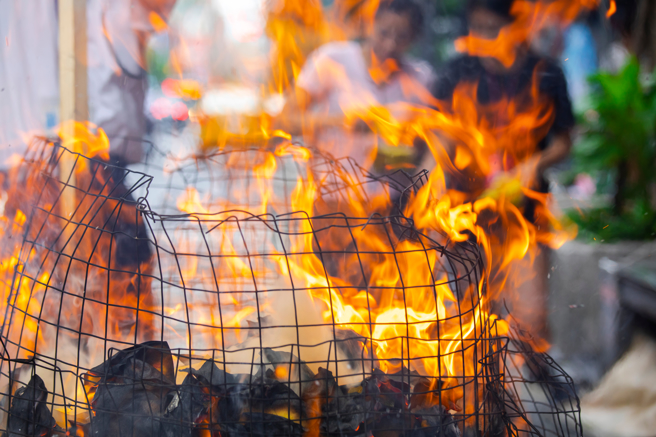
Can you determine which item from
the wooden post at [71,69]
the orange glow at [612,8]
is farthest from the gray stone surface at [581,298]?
the wooden post at [71,69]

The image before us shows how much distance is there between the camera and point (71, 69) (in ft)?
6.15

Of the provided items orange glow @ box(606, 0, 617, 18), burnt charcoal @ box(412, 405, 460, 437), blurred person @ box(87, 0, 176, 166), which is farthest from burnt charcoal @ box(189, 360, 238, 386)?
orange glow @ box(606, 0, 617, 18)

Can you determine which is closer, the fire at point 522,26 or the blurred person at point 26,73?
the blurred person at point 26,73

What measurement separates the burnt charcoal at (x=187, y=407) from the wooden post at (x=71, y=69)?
1.16 m

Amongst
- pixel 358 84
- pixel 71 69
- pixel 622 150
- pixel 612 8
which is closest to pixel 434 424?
pixel 358 84

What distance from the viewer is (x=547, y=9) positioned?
8.22 feet

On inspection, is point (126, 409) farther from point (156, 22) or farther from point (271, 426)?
point (156, 22)

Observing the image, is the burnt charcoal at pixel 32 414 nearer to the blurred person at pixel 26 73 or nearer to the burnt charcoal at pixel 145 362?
the burnt charcoal at pixel 145 362

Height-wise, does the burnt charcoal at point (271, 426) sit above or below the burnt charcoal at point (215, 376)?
below

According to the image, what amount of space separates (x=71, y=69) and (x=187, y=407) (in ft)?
5.20

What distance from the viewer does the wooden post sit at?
1.86m

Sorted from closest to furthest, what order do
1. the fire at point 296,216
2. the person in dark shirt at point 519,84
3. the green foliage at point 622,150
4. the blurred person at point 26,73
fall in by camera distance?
the fire at point 296,216
the blurred person at point 26,73
the person in dark shirt at point 519,84
the green foliage at point 622,150

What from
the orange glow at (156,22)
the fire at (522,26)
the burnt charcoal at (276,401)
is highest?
Result: the fire at (522,26)

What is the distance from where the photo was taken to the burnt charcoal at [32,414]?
1.19 metres
